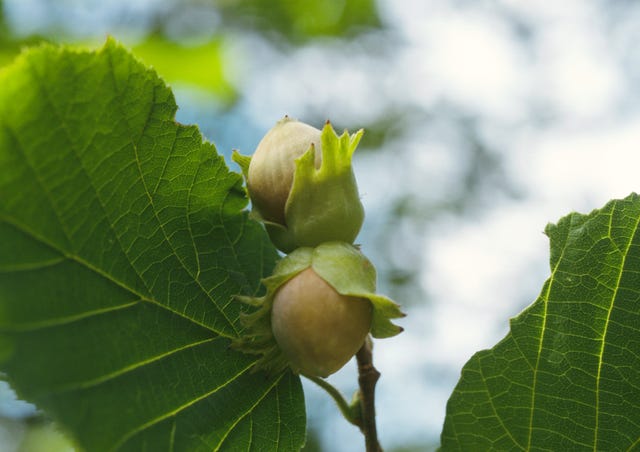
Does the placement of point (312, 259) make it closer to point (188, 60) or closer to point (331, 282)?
point (331, 282)

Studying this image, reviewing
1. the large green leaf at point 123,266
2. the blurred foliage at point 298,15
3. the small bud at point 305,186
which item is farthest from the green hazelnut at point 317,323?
the blurred foliage at point 298,15

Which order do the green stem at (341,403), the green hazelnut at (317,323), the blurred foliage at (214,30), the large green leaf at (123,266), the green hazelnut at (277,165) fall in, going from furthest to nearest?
the blurred foliage at (214,30) → the green stem at (341,403) → the green hazelnut at (277,165) → the green hazelnut at (317,323) → the large green leaf at (123,266)

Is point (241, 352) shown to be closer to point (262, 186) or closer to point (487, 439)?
point (262, 186)

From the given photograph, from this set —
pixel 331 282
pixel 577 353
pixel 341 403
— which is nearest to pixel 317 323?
pixel 331 282

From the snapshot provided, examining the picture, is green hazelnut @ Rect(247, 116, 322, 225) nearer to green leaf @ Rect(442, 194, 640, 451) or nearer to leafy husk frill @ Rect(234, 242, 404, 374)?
leafy husk frill @ Rect(234, 242, 404, 374)

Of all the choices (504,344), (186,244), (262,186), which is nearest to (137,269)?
(186,244)

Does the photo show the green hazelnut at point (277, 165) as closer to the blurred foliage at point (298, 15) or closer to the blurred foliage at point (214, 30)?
the blurred foliage at point (214, 30)

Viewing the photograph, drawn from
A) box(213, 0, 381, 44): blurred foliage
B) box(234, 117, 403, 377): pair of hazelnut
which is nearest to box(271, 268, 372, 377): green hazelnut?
box(234, 117, 403, 377): pair of hazelnut
